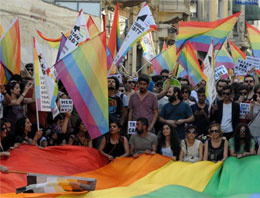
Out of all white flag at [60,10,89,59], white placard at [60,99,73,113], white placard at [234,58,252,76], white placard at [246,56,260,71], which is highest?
white flag at [60,10,89,59]

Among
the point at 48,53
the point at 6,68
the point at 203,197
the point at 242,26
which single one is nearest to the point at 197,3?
the point at 242,26

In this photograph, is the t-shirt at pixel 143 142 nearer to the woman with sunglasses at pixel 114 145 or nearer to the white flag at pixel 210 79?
the woman with sunglasses at pixel 114 145

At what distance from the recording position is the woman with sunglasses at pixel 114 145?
10836mm

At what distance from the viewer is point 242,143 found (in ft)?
33.5

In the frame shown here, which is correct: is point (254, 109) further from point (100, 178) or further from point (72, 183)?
point (72, 183)

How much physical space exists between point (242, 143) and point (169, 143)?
43.4 inches

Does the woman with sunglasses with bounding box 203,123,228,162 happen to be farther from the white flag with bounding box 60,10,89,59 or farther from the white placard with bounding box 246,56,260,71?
the white placard with bounding box 246,56,260,71

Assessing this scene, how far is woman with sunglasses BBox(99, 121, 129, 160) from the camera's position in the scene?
1084 centimetres

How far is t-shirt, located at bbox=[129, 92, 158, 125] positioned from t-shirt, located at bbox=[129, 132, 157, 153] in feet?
1.62

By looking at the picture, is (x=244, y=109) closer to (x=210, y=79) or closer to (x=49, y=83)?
(x=210, y=79)

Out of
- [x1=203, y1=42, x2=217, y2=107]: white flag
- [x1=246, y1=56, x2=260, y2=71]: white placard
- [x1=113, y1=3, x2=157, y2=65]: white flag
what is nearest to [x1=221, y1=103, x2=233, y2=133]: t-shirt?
[x1=203, y1=42, x2=217, y2=107]: white flag

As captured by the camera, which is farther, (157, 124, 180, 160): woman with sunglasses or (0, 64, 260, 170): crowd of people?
(157, 124, 180, 160): woman with sunglasses

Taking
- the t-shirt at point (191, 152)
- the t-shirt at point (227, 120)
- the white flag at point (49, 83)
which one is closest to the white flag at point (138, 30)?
the white flag at point (49, 83)

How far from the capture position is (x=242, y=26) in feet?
187
